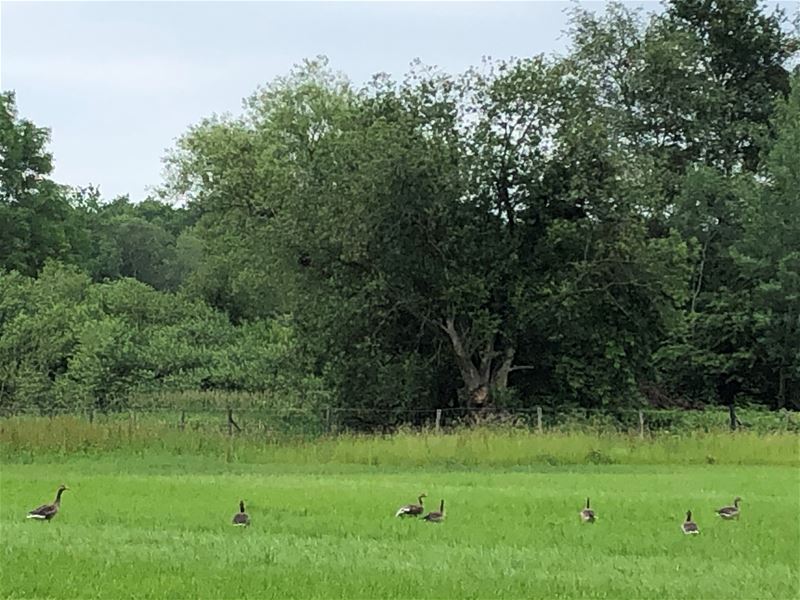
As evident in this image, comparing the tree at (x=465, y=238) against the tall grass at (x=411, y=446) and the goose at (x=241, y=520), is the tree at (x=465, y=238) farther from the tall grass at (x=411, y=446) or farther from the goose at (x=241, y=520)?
the goose at (x=241, y=520)

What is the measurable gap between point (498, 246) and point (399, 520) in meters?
21.9

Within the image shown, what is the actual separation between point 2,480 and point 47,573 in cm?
1245

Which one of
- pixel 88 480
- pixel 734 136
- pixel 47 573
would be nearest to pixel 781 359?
pixel 734 136

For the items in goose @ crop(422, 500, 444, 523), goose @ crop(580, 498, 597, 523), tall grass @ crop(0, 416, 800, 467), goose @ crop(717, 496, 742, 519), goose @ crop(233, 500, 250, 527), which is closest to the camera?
goose @ crop(233, 500, 250, 527)

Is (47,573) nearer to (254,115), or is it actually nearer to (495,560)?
(495,560)

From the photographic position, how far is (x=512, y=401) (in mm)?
37469

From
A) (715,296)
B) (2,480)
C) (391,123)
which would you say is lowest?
(2,480)

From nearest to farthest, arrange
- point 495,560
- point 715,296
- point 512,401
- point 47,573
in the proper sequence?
point 47,573 < point 495,560 < point 512,401 < point 715,296

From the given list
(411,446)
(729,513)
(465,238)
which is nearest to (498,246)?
(465,238)

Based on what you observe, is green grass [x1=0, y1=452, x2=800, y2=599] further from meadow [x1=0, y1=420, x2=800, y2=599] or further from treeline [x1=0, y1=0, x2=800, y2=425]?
treeline [x1=0, y1=0, x2=800, y2=425]

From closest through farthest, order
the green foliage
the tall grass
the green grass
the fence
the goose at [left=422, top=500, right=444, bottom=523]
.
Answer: the green grass, the goose at [left=422, top=500, right=444, bottom=523], the tall grass, the fence, the green foliage

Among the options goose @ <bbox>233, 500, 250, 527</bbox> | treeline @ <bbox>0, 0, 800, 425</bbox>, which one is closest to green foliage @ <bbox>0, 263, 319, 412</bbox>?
treeline @ <bbox>0, 0, 800, 425</bbox>

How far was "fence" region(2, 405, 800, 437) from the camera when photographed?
32500 millimetres

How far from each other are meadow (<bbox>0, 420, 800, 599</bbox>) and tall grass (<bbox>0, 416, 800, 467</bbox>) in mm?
61
